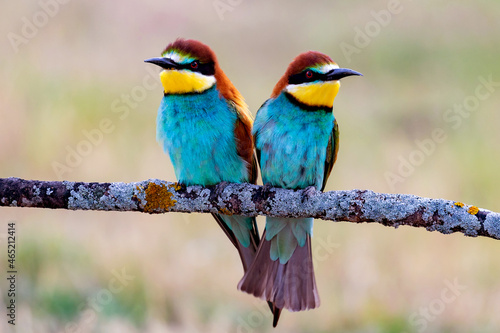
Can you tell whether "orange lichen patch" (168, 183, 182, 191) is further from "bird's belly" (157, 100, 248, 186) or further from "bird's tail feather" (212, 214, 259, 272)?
"bird's tail feather" (212, 214, 259, 272)

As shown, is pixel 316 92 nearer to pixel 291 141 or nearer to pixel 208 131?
pixel 291 141

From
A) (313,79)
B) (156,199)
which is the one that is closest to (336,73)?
(313,79)

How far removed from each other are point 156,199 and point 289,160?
1.93 feet

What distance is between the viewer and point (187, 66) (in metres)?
2.39

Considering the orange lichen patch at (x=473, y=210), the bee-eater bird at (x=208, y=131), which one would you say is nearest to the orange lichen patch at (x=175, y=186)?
the bee-eater bird at (x=208, y=131)

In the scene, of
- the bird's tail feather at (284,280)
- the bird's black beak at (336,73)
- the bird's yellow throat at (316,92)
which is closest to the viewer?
the bird's black beak at (336,73)

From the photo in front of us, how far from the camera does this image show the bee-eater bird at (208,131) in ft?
8.21

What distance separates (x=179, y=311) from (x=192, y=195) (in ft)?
3.24

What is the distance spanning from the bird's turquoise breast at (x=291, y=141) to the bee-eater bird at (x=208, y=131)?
5.5 inches

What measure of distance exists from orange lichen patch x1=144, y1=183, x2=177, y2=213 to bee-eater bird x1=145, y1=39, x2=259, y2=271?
409 millimetres

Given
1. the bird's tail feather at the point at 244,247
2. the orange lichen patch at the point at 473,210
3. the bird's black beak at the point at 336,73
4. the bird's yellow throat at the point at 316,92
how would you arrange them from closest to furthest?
1. the orange lichen patch at the point at 473,210
2. the bird's black beak at the point at 336,73
3. the bird's yellow throat at the point at 316,92
4. the bird's tail feather at the point at 244,247

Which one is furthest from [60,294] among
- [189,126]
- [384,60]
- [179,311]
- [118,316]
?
[384,60]

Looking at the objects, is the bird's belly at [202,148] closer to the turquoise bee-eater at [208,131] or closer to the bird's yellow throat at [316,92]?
the turquoise bee-eater at [208,131]

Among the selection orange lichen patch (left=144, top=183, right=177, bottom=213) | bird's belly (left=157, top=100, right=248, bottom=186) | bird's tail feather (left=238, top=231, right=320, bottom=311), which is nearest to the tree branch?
orange lichen patch (left=144, top=183, right=177, bottom=213)
